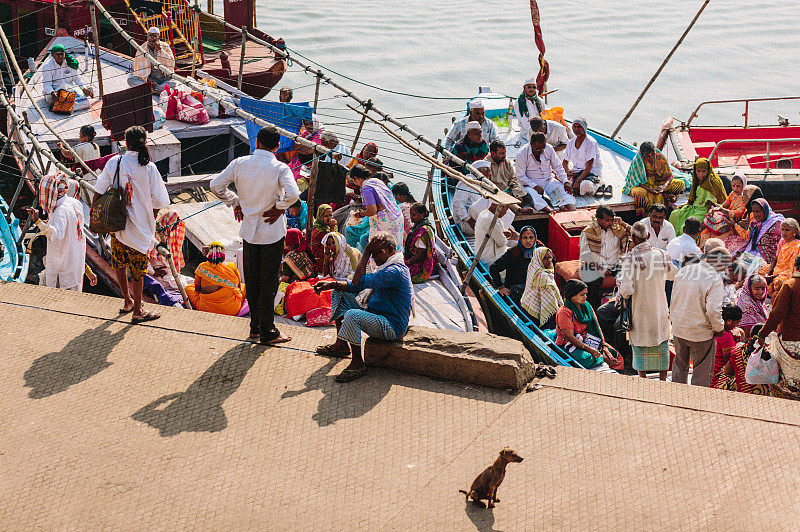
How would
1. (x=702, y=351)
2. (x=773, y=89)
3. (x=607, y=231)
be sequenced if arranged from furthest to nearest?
(x=773, y=89), (x=607, y=231), (x=702, y=351)

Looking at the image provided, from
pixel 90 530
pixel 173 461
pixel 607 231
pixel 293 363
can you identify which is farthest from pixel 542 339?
pixel 90 530

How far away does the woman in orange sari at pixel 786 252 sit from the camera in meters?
8.02

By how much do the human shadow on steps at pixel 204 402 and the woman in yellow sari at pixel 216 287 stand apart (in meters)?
1.82

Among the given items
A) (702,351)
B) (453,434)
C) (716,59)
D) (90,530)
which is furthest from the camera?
(716,59)

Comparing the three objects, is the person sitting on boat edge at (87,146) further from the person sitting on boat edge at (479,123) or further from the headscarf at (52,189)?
A: the person sitting on boat edge at (479,123)

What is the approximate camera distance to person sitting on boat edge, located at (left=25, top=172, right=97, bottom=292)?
22.3ft

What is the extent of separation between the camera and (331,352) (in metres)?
5.40

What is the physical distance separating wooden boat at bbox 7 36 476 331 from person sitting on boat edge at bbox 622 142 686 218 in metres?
2.68

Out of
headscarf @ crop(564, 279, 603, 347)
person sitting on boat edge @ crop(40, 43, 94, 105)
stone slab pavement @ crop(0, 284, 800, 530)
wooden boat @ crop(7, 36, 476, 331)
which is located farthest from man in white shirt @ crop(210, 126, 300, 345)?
person sitting on boat edge @ crop(40, 43, 94, 105)

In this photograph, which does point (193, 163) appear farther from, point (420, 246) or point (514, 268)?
point (514, 268)

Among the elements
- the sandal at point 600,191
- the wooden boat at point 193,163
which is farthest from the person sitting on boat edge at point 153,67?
the sandal at point 600,191

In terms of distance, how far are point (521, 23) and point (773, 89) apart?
10031 millimetres

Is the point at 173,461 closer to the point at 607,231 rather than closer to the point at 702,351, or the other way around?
the point at 702,351

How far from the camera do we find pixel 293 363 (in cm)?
538
